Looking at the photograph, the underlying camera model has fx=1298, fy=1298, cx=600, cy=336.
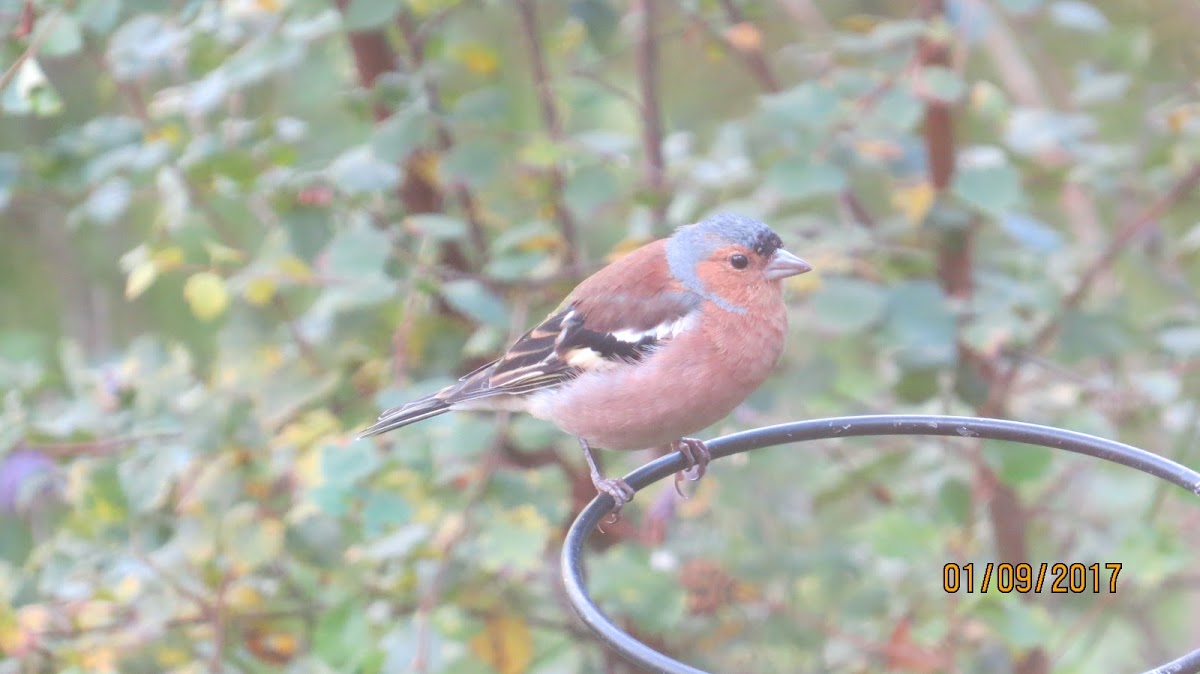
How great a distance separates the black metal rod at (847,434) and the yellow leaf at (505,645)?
1.01 metres

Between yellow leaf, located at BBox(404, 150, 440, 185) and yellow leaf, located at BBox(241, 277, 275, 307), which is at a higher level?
yellow leaf, located at BBox(404, 150, 440, 185)

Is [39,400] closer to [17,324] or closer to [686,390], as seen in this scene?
[17,324]

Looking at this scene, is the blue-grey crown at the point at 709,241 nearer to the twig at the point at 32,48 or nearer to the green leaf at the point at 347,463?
the green leaf at the point at 347,463

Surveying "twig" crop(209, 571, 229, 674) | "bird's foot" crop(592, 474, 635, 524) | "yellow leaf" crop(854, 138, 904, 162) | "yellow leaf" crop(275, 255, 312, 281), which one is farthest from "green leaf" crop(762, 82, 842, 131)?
"twig" crop(209, 571, 229, 674)

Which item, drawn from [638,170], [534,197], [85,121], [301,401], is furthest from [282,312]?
[85,121]

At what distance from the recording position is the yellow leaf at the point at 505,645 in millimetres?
3137

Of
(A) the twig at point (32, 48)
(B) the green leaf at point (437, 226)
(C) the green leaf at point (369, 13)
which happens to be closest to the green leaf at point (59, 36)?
(A) the twig at point (32, 48)

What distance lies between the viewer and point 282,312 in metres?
3.39

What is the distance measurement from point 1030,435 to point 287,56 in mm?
1870

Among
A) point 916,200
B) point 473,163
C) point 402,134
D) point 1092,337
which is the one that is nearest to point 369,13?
point 402,134

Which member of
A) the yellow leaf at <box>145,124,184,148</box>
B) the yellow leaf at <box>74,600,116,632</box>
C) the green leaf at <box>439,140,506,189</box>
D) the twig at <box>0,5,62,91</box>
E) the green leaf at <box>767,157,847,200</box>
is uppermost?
the twig at <box>0,5,62,91</box>

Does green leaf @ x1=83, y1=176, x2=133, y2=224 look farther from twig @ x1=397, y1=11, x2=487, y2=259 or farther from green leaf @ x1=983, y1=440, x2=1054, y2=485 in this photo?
green leaf @ x1=983, y1=440, x2=1054, y2=485

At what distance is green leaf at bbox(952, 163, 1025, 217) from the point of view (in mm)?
2959

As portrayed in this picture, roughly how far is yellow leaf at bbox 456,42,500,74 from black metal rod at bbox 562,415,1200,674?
1.51 meters
